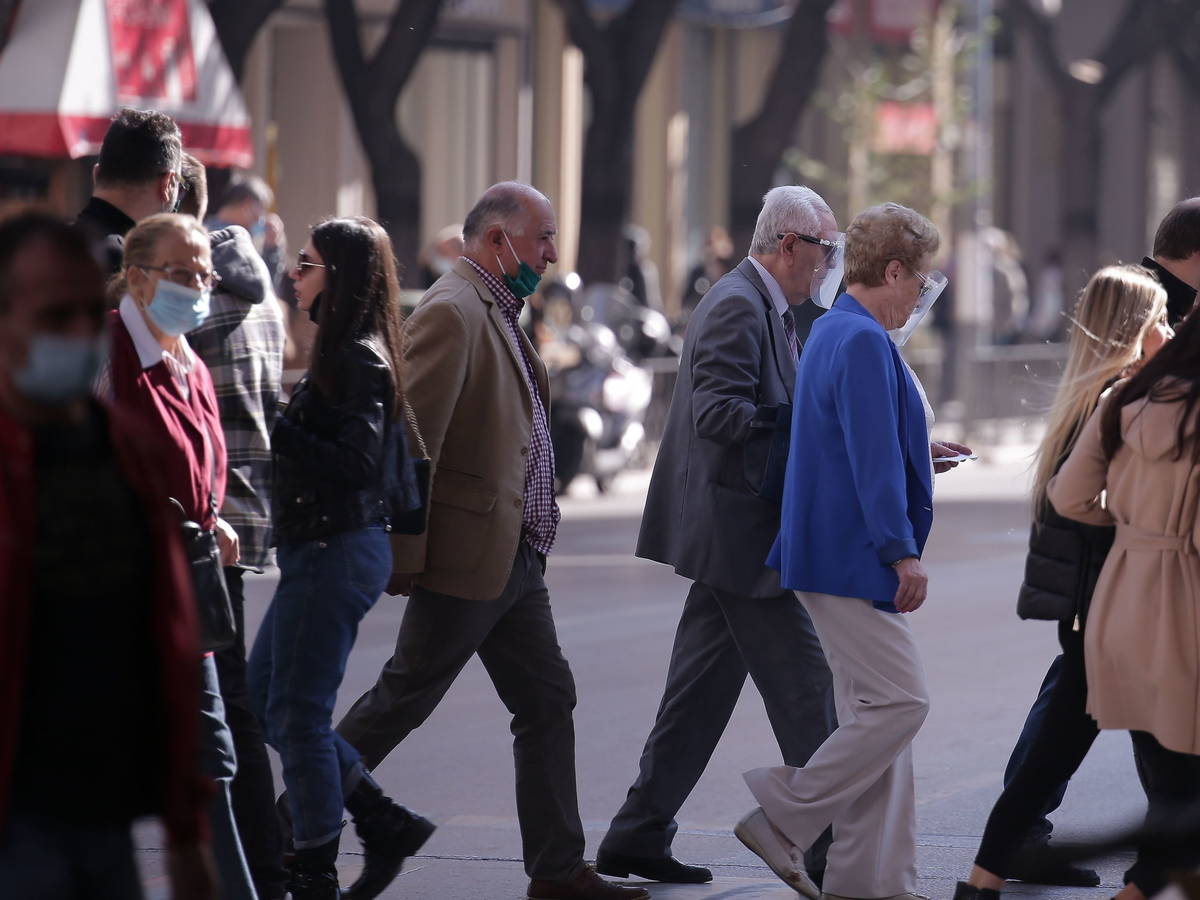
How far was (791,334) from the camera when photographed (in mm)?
6395

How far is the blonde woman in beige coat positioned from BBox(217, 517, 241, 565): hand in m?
1.92

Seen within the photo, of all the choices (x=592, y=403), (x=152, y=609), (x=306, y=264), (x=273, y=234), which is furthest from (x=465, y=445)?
(x=592, y=403)

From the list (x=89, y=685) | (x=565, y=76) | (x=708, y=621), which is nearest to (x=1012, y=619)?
(x=708, y=621)

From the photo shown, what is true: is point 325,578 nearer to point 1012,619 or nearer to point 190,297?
point 190,297

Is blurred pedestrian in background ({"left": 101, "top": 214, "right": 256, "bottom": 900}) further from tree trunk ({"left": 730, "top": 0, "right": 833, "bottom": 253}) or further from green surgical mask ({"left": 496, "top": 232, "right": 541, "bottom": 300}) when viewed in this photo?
tree trunk ({"left": 730, "top": 0, "right": 833, "bottom": 253})

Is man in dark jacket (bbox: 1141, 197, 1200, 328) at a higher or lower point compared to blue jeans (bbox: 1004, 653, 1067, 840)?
higher

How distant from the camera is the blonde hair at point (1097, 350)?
575cm

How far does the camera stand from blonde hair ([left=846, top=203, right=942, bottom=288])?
5715mm

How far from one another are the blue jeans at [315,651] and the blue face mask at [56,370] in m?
2.25

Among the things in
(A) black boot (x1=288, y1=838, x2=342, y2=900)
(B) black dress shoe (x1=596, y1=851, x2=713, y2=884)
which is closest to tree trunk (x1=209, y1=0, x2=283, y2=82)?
(B) black dress shoe (x1=596, y1=851, x2=713, y2=884)

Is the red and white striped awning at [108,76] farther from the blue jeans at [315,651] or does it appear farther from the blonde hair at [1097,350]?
the blonde hair at [1097,350]

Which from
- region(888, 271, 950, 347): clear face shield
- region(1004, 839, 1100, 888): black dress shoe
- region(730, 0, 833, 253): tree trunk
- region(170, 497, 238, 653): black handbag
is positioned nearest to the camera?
region(1004, 839, 1100, 888): black dress shoe

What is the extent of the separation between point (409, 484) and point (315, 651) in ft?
1.52

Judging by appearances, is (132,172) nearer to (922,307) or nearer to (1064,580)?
(922,307)
